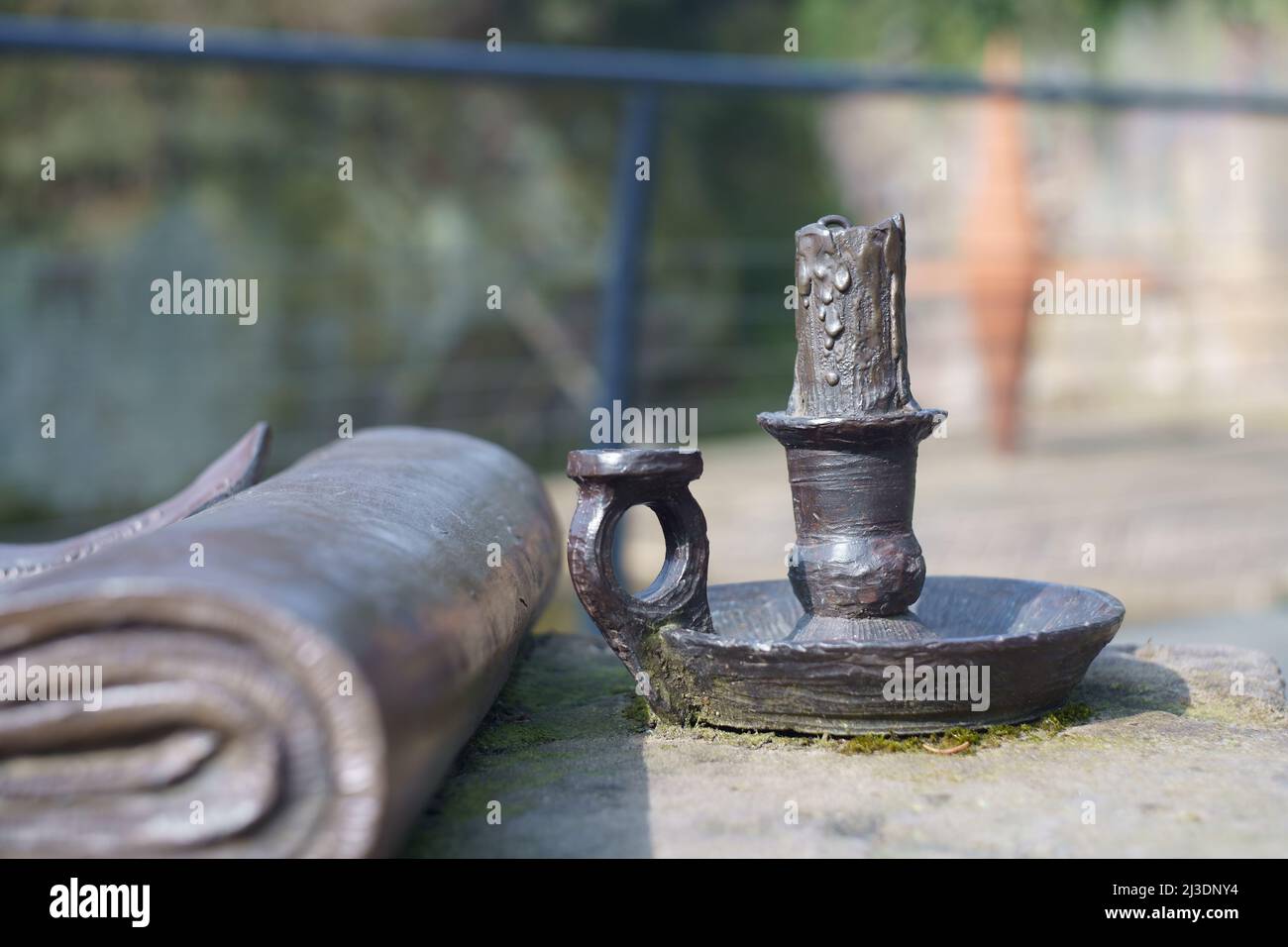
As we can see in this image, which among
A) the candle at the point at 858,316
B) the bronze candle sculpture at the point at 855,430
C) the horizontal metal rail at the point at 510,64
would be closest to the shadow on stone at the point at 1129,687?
the bronze candle sculpture at the point at 855,430

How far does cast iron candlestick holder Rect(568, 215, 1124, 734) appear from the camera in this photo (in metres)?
1.28

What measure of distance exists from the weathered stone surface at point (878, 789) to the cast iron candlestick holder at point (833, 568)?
47 mm

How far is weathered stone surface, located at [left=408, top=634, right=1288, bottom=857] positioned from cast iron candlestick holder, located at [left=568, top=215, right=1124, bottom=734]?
0.16ft

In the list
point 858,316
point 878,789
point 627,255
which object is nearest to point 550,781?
point 878,789

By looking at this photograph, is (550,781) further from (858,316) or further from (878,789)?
(858,316)

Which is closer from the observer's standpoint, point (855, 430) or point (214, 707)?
point (214, 707)

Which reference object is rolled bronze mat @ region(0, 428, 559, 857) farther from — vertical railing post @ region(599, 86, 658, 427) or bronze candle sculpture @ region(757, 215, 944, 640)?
vertical railing post @ region(599, 86, 658, 427)

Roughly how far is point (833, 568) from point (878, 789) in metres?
0.28

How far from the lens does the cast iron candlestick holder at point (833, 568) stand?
128 centimetres

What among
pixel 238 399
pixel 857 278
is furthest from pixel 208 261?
pixel 857 278

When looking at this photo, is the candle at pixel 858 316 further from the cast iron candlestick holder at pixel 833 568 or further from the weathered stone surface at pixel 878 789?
the weathered stone surface at pixel 878 789

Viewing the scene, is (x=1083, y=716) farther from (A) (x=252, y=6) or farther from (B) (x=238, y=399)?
(A) (x=252, y=6)

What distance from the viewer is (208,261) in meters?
6.92

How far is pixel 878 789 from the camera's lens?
1.20 metres
